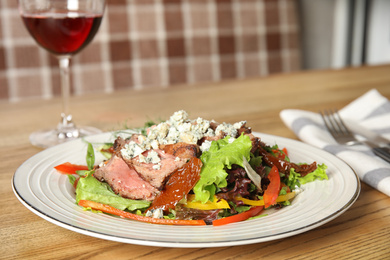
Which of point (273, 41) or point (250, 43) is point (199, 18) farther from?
point (273, 41)

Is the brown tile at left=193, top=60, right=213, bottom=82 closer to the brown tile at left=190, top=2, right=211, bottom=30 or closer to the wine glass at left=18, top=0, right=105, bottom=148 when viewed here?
the brown tile at left=190, top=2, right=211, bottom=30

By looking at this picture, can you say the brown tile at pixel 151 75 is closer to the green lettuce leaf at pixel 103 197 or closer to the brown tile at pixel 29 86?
the brown tile at pixel 29 86

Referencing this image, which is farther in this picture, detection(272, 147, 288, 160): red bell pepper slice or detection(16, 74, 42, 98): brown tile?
detection(16, 74, 42, 98): brown tile

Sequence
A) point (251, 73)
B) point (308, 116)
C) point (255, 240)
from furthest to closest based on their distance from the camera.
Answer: point (251, 73), point (308, 116), point (255, 240)

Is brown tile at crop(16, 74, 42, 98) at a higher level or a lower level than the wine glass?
lower

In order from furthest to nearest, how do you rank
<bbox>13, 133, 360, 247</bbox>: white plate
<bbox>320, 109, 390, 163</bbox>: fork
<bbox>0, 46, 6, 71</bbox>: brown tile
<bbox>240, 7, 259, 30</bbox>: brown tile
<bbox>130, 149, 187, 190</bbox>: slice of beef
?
<bbox>240, 7, 259, 30</bbox>: brown tile, <bbox>0, 46, 6, 71</bbox>: brown tile, <bbox>320, 109, 390, 163</bbox>: fork, <bbox>130, 149, 187, 190</bbox>: slice of beef, <bbox>13, 133, 360, 247</bbox>: white plate

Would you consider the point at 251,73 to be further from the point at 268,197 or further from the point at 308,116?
the point at 268,197

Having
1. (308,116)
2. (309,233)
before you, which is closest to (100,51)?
(308,116)

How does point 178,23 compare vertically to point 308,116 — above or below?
above

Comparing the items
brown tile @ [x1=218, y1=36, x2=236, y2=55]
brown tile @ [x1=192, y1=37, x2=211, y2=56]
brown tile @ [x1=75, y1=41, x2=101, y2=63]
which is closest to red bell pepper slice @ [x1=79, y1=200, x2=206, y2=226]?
brown tile @ [x1=75, y1=41, x2=101, y2=63]
